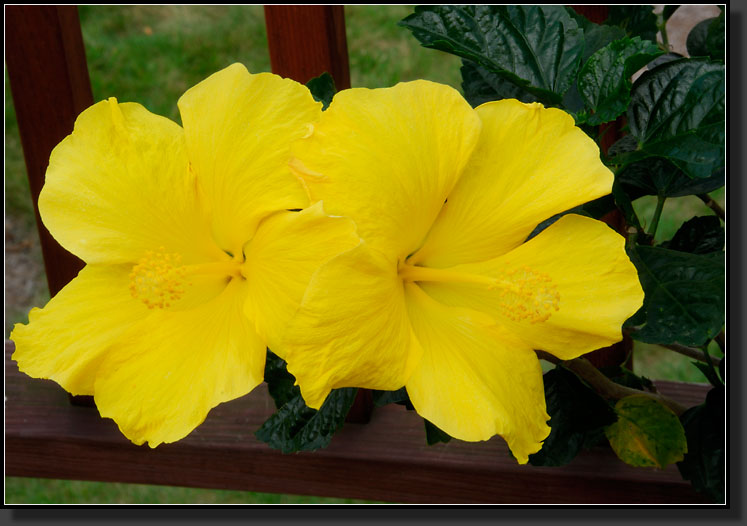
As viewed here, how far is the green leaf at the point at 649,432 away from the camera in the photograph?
1015 millimetres

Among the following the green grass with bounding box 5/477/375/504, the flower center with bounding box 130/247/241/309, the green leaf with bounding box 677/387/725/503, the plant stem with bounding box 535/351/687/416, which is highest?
the flower center with bounding box 130/247/241/309

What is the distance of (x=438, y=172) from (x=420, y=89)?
0.24ft

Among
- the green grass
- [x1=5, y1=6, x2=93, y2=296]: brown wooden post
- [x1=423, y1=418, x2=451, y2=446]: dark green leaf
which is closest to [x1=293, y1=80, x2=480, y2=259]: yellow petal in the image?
[x1=423, y1=418, x2=451, y2=446]: dark green leaf

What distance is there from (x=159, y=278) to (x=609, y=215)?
0.74 meters

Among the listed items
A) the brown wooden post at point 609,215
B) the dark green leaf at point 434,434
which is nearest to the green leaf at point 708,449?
the brown wooden post at point 609,215

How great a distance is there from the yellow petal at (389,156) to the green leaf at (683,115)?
226mm

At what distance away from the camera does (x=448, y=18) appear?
895 millimetres

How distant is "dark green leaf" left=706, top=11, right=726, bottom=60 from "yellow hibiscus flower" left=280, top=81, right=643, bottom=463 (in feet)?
1.39

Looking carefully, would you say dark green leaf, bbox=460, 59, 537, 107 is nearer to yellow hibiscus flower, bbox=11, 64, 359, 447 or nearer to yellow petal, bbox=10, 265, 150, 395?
yellow hibiscus flower, bbox=11, 64, 359, 447

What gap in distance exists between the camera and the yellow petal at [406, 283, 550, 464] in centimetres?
69

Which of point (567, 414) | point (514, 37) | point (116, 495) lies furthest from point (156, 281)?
point (116, 495)

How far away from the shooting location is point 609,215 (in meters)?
1.20

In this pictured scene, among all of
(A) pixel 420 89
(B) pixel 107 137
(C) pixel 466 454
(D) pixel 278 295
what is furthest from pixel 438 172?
(C) pixel 466 454

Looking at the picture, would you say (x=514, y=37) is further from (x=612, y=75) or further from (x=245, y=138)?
(x=245, y=138)
